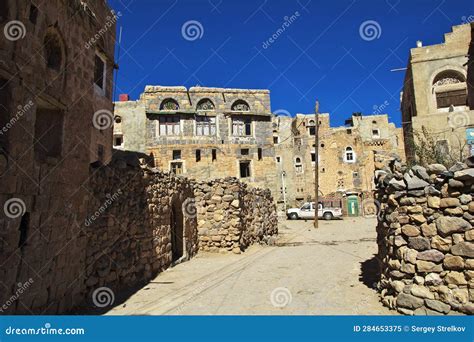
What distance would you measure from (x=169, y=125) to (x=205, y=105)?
3.79 m

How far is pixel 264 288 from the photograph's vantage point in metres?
6.45

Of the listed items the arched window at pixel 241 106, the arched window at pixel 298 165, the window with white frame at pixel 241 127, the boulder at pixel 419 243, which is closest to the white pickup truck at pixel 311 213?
the window with white frame at pixel 241 127

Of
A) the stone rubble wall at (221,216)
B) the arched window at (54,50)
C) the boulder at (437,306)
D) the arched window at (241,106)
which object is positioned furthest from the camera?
the arched window at (241,106)

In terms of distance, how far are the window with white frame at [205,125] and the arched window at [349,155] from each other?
60.0ft

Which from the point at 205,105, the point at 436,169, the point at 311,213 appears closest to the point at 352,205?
the point at 311,213

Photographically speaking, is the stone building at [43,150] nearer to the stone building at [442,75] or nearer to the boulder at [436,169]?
the boulder at [436,169]

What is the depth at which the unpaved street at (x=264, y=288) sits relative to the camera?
519cm

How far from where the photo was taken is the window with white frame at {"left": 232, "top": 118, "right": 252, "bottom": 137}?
29.4 m

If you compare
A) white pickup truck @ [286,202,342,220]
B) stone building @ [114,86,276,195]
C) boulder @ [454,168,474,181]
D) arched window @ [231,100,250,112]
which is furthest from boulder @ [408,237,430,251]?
arched window @ [231,100,250,112]

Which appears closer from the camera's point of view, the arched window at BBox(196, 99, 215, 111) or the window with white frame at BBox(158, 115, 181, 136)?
the window with white frame at BBox(158, 115, 181, 136)

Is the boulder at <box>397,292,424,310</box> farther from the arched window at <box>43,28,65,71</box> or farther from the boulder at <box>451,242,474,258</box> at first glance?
the arched window at <box>43,28,65,71</box>

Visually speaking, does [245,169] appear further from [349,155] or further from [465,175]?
[465,175]

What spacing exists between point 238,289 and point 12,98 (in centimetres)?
505

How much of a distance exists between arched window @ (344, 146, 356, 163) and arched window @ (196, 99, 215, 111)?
18.7m
